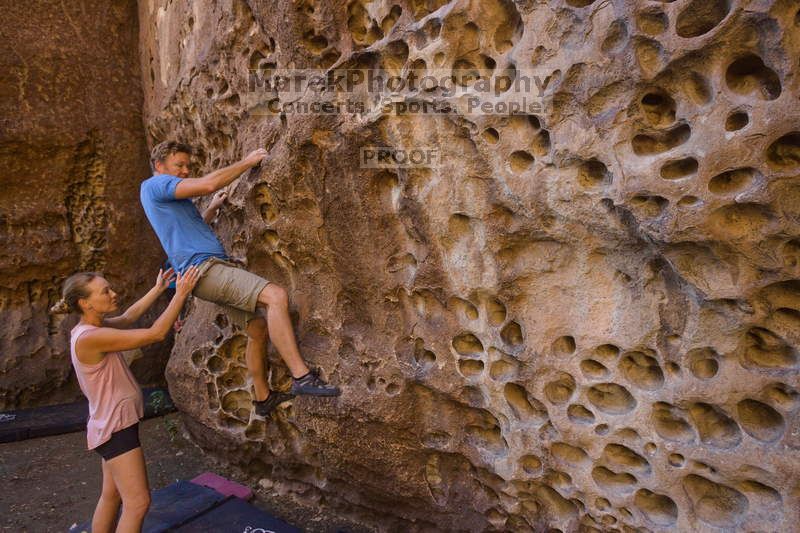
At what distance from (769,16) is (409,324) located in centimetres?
182

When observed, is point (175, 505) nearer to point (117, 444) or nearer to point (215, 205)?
point (117, 444)

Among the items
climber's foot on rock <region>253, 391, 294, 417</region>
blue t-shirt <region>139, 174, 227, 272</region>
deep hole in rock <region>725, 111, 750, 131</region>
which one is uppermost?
deep hole in rock <region>725, 111, 750, 131</region>

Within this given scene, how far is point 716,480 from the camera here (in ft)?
6.69

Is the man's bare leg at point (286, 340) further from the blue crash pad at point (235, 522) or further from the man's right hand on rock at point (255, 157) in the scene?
the blue crash pad at point (235, 522)

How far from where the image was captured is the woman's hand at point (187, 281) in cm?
266

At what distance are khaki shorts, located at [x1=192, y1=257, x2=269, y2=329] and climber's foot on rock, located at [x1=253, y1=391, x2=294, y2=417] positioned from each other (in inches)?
22.0

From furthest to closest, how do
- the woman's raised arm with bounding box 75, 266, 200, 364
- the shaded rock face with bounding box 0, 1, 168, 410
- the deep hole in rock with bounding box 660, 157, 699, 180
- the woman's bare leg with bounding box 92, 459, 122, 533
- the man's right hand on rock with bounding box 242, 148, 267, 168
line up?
1. the shaded rock face with bounding box 0, 1, 168, 410
2. the man's right hand on rock with bounding box 242, 148, 267, 168
3. the woman's bare leg with bounding box 92, 459, 122, 533
4. the woman's raised arm with bounding box 75, 266, 200, 364
5. the deep hole in rock with bounding box 660, 157, 699, 180

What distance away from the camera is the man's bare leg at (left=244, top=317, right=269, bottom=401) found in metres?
3.13

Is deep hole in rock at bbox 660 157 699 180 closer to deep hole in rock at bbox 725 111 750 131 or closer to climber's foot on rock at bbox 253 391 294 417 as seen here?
deep hole in rock at bbox 725 111 750 131

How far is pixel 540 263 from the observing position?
232 centimetres

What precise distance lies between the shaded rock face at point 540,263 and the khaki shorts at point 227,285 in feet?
1.02

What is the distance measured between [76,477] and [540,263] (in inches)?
127

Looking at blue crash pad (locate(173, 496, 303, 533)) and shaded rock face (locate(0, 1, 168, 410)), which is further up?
shaded rock face (locate(0, 1, 168, 410))

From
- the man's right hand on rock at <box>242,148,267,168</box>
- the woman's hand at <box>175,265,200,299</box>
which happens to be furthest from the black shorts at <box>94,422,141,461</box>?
the man's right hand on rock at <box>242,148,267,168</box>
